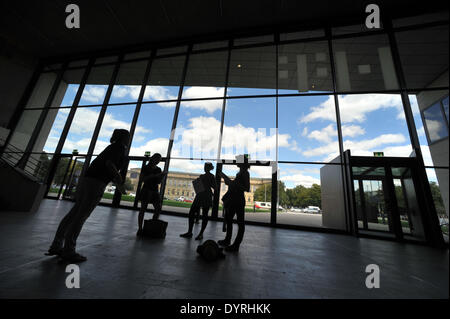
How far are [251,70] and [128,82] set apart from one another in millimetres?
5509

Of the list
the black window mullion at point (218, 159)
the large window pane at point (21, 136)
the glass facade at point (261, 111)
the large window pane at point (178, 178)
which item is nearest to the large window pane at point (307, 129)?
the glass facade at point (261, 111)

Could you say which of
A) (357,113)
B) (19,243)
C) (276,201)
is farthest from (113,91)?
(357,113)

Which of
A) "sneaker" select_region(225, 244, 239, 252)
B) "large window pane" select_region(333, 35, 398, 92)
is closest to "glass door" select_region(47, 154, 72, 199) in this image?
"sneaker" select_region(225, 244, 239, 252)

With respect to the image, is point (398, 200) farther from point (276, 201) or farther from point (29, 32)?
point (29, 32)

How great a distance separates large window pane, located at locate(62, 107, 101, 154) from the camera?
712cm

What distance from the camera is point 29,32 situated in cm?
742

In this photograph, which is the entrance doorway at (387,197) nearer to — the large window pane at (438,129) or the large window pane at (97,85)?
the large window pane at (438,129)

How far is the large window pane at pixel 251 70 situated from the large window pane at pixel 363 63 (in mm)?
2155

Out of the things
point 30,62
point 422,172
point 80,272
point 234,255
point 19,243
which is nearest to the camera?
point 80,272

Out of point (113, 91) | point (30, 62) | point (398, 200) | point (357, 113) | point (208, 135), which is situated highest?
point (30, 62)

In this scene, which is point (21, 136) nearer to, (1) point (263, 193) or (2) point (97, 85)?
(2) point (97, 85)

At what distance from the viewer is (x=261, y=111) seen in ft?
19.5

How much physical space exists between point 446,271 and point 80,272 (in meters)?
2.29

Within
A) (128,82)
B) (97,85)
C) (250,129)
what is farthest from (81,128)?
(250,129)
